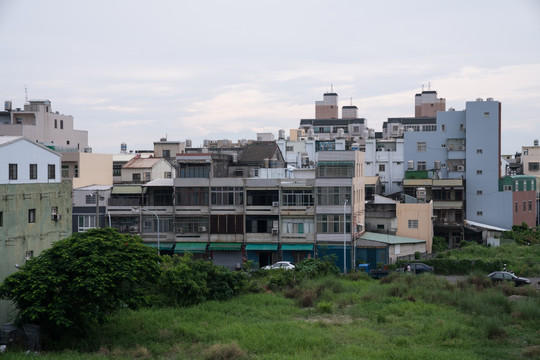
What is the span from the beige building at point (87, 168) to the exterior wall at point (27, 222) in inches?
852

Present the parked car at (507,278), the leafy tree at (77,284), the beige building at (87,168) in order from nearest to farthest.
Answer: the leafy tree at (77,284) → the parked car at (507,278) → the beige building at (87,168)

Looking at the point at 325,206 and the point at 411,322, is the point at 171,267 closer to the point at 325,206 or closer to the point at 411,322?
the point at 411,322

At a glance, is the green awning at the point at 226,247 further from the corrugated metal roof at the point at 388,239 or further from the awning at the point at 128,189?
the corrugated metal roof at the point at 388,239

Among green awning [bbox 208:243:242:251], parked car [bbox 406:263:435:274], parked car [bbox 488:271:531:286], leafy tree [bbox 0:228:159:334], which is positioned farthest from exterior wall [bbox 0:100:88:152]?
parked car [bbox 488:271:531:286]

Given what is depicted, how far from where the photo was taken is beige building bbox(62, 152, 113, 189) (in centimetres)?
5775

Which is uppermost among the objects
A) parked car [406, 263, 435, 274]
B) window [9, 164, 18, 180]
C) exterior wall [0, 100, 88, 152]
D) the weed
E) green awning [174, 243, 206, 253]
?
exterior wall [0, 100, 88, 152]

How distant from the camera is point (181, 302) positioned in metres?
33.5

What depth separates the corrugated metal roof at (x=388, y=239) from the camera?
48341 millimetres

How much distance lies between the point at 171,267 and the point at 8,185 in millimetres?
9235

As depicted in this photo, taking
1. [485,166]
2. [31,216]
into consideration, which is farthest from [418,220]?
[31,216]

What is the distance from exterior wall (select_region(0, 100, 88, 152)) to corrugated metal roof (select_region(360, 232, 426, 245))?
1230 inches

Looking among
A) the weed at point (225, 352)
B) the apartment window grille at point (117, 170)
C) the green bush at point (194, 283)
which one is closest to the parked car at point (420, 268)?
the green bush at point (194, 283)

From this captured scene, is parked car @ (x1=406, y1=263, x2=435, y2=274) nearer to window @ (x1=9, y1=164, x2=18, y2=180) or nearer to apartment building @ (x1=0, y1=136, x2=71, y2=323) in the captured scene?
apartment building @ (x1=0, y1=136, x2=71, y2=323)

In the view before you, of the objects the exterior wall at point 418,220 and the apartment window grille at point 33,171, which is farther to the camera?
the exterior wall at point 418,220
